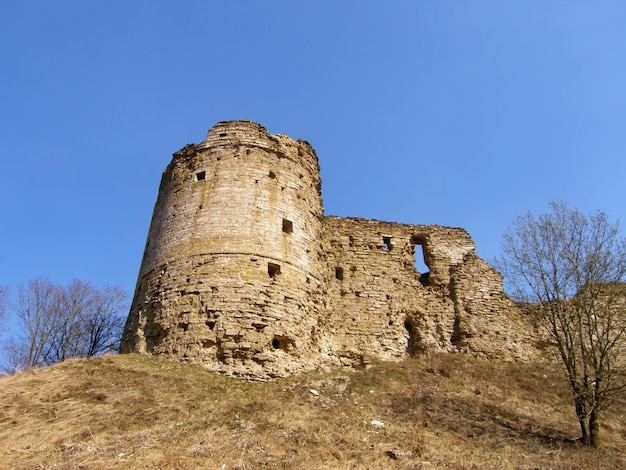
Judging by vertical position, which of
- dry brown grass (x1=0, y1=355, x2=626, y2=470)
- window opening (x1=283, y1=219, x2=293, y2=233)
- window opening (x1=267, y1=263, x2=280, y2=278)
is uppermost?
window opening (x1=283, y1=219, x2=293, y2=233)

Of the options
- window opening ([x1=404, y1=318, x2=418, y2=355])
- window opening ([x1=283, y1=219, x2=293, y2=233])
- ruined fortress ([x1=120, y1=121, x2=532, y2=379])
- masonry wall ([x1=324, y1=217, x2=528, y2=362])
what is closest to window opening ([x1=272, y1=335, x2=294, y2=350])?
ruined fortress ([x1=120, y1=121, x2=532, y2=379])

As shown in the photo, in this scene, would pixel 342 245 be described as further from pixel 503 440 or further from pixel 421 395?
pixel 503 440

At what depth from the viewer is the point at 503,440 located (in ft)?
33.6

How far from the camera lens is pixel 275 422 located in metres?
9.83

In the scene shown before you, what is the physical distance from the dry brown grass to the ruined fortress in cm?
106

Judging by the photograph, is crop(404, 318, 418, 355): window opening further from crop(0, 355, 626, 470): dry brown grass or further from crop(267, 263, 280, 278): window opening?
crop(267, 263, 280, 278): window opening

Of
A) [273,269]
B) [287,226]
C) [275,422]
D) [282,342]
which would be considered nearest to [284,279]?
[273,269]

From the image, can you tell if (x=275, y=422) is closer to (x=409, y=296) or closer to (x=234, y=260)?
(x=234, y=260)

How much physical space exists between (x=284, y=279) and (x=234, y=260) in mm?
1434

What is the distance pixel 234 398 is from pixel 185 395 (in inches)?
40.3

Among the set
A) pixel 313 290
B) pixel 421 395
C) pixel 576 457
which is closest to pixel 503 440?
pixel 576 457

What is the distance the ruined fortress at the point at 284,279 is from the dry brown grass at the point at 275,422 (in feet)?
3.47

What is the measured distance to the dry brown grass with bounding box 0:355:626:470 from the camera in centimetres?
824

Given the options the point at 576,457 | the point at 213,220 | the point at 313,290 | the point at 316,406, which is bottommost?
the point at 576,457
